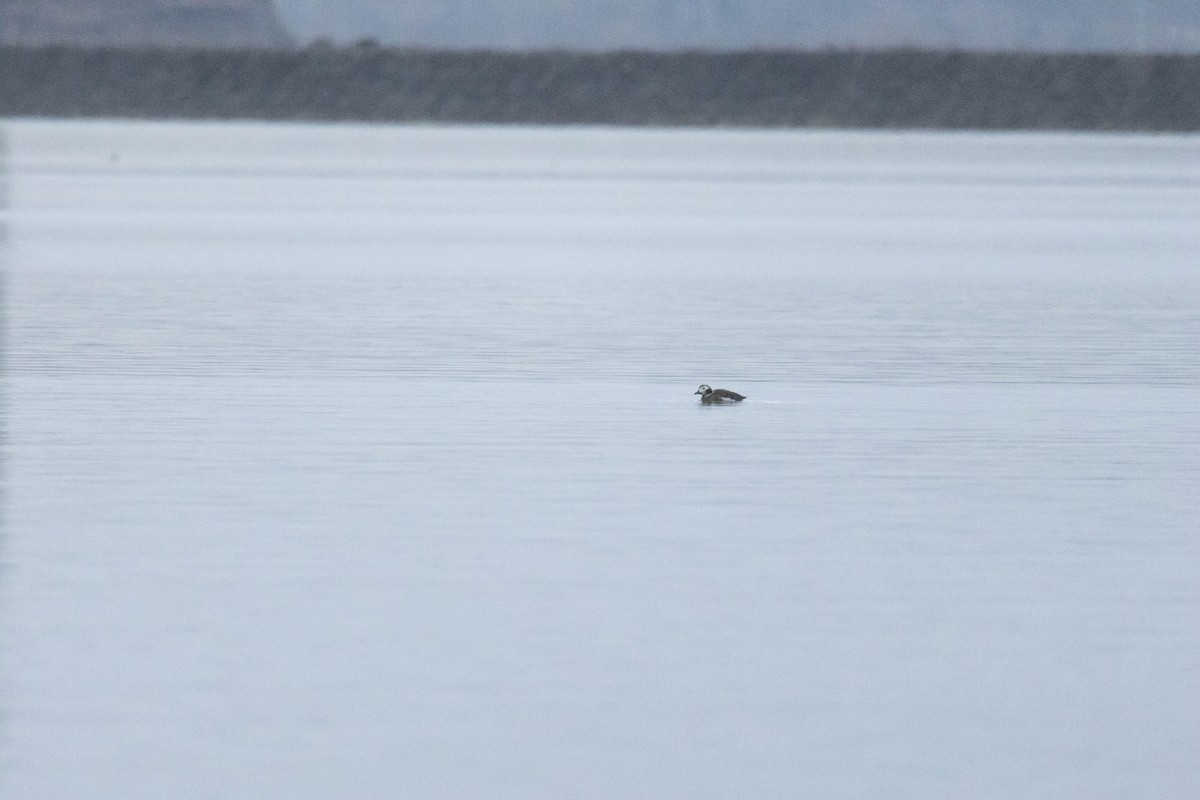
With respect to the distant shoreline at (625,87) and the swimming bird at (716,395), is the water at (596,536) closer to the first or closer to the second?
the swimming bird at (716,395)

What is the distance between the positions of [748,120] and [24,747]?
11198 cm

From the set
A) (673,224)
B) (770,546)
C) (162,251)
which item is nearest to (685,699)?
(770,546)

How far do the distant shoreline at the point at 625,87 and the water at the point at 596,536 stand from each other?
271 ft

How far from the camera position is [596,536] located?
13.1m

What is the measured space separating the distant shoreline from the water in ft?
271

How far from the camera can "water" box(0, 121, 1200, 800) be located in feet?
30.4

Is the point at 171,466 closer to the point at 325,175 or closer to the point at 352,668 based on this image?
the point at 352,668

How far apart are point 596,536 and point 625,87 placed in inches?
4163

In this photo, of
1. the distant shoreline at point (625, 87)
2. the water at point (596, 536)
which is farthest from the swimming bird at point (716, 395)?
the distant shoreline at point (625, 87)

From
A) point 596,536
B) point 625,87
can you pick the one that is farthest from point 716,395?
point 625,87

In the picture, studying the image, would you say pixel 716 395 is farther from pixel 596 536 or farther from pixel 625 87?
pixel 625 87

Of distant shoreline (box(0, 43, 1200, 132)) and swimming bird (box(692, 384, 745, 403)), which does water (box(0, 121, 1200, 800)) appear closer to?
swimming bird (box(692, 384, 745, 403))

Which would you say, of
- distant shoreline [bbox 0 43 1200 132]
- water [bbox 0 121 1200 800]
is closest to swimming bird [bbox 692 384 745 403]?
water [bbox 0 121 1200 800]

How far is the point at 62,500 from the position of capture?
14.0m
